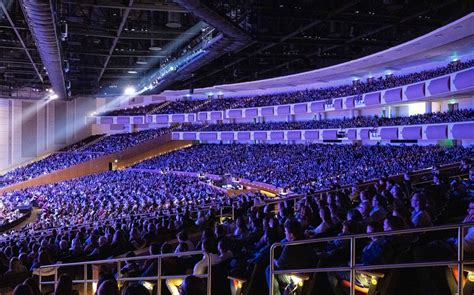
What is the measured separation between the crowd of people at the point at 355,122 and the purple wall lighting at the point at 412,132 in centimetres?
41

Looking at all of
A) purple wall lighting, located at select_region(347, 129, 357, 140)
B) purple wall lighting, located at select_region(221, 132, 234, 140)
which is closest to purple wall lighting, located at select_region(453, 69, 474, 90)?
purple wall lighting, located at select_region(347, 129, 357, 140)

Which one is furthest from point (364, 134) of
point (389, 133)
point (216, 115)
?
point (216, 115)

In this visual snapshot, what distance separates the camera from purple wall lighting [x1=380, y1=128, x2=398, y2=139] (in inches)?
1094

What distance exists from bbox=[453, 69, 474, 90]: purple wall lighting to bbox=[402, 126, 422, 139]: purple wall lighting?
451cm

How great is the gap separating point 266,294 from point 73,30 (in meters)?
20.2

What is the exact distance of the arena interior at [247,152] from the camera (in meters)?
4.70

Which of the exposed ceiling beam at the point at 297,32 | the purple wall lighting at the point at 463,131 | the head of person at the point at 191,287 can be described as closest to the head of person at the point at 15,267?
the head of person at the point at 191,287

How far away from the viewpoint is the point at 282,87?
44.0m

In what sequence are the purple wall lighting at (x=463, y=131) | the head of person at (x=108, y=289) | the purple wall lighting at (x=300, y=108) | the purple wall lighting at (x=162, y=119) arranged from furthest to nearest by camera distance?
the purple wall lighting at (x=162, y=119) < the purple wall lighting at (x=300, y=108) < the purple wall lighting at (x=463, y=131) < the head of person at (x=108, y=289)

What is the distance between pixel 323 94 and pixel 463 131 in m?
16.0

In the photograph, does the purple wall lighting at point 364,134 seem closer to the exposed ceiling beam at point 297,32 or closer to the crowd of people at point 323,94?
the crowd of people at point 323,94

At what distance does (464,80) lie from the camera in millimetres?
20891

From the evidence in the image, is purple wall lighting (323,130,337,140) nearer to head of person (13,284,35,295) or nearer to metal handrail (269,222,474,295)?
metal handrail (269,222,474,295)

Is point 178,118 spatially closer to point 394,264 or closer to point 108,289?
point 108,289
